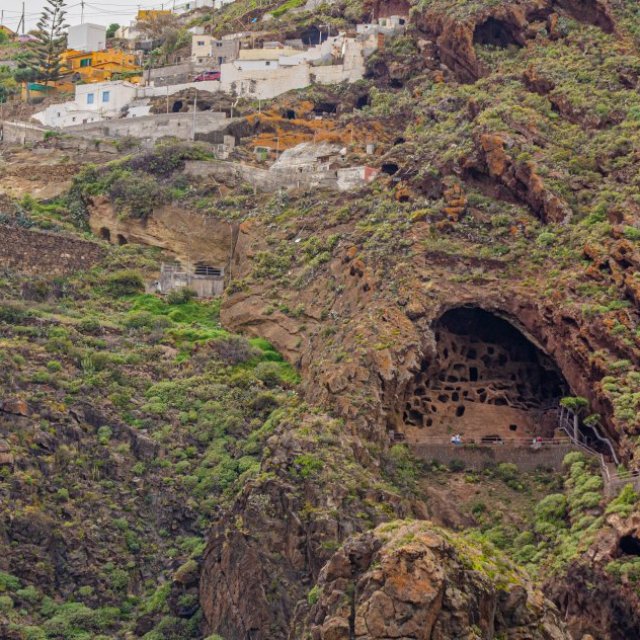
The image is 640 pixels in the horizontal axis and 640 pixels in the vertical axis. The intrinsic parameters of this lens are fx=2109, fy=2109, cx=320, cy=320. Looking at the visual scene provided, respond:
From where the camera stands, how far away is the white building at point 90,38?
113 m

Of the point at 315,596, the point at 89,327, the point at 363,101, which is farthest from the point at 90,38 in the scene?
the point at 315,596

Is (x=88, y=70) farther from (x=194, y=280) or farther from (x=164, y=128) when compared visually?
(x=194, y=280)

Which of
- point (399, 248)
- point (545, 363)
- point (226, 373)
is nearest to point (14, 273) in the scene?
point (226, 373)

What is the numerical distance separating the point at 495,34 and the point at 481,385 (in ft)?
67.9

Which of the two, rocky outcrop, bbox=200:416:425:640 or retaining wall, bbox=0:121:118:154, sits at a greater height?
retaining wall, bbox=0:121:118:154

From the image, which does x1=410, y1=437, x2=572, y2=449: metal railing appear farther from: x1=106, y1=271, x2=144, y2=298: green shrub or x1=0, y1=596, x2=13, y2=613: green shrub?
x1=106, y1=271, x2=144, y2=298: green shrub

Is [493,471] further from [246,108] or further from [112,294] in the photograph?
[246,108]

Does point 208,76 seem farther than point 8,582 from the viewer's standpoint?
Yes

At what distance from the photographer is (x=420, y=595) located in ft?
146

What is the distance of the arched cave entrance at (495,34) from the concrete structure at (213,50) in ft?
55.1

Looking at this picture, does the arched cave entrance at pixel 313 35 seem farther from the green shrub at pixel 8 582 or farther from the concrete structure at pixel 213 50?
the green shrub at pixel 8 582

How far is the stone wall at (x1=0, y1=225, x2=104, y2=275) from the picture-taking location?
76938 millimetres

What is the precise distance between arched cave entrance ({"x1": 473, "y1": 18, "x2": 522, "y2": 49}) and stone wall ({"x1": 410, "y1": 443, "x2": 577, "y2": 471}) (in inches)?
920

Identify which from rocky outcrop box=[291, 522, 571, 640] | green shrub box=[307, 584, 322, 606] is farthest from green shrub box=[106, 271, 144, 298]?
rocky outcrop box=[291, 522, 571, 640]
